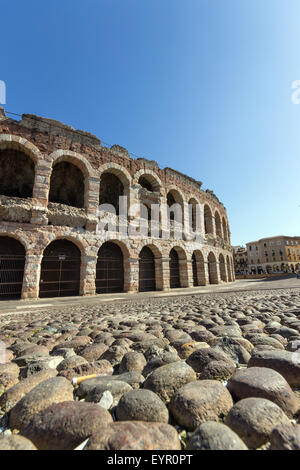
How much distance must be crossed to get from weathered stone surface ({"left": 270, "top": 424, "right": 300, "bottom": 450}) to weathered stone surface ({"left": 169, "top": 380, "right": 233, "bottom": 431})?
255mm

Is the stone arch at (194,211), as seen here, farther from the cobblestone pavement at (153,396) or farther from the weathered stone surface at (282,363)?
the weathered stone surface at (282,363)

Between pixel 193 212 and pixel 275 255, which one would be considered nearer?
pixel 193 212

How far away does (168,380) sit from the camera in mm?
1250

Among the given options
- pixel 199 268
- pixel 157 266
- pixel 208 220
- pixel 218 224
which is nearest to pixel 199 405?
pixel 157 266

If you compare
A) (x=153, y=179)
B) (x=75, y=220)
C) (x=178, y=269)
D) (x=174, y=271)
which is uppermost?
(x=153, y=179)

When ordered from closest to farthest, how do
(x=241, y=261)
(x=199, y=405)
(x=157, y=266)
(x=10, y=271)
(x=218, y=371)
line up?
(x=199, y=405)
(x=218, y=371)
(x=10, y=271)
(x=157, y=266)
(x=241, y=261)

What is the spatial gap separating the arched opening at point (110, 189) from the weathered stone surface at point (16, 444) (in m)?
12.8

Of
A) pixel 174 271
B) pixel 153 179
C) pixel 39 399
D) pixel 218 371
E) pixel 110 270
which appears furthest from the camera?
pixel 174 271

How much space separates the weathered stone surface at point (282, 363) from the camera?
1.28 m

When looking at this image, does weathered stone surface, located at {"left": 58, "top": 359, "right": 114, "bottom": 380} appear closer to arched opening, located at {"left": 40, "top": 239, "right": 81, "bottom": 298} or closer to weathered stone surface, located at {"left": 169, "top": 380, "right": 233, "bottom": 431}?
weathered stone surface, located at {"left": 169, "top": 380, "right": 233, "bottom": 431}

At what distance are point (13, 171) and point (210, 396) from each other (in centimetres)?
1372

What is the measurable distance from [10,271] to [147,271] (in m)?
7.07

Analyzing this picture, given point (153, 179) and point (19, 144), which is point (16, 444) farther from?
point (153, 179)
